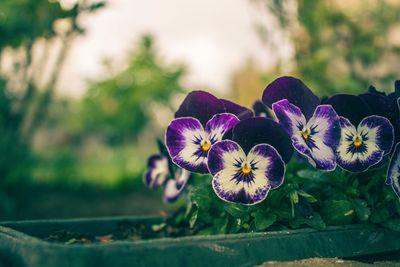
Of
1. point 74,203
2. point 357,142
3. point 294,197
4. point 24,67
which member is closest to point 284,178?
point 294,197

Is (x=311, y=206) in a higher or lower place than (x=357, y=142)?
lower

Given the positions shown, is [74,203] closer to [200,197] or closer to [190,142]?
[200,197]

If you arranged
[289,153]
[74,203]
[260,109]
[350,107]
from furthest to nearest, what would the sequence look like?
[74,203]
[260,109]
[350,107]
[289,153]

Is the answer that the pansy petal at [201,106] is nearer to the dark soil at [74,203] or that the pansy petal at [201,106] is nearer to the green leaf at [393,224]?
the green leaf at [393,224]

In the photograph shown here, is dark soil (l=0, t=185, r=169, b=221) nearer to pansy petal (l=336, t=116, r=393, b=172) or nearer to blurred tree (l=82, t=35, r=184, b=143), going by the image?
pansy petal (l=336, t=116, r=393, b=172)

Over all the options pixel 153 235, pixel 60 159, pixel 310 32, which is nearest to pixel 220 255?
pixel 153 235

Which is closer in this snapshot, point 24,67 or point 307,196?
point 307,196
